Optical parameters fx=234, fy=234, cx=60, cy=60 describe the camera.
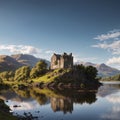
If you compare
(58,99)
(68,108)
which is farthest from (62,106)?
(58,99)

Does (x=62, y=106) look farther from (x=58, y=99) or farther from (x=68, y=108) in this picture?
(x=58, y=99)

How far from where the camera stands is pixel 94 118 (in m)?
73.9

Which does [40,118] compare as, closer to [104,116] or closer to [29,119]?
[29,119]

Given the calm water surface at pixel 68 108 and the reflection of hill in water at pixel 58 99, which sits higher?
the reflection of hill in water at pixel 58 99

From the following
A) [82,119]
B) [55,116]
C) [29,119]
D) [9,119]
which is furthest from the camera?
[55,116]

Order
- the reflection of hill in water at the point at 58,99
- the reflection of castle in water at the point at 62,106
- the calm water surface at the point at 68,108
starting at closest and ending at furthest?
1. the calm water surface at the point at 68,108
2. the reflection of castle in water at the point at 62,106
3. the reflection of hill in water at the point at 58,99

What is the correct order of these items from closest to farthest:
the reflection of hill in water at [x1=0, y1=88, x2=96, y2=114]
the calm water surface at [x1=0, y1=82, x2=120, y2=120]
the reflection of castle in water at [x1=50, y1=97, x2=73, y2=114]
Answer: the calm water surface at [x1=0, y1=82, x2=120, y2=120] < the reflection of castle in water at [x1=50, y1=97, x2=73, y2=114] < the reflection of hill in water at [x1=0, y1=88, x2=96, y2=114]

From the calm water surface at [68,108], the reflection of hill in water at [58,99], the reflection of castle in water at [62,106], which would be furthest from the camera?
the reflection of hill in water at [58,99]

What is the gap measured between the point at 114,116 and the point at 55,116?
19.3m

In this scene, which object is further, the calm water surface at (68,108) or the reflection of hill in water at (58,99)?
the reflection of hill in water at (58,99)

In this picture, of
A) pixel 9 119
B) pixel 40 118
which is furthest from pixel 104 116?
pixel 9 119

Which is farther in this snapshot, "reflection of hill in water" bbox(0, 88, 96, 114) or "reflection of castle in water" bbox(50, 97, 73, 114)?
"reflection of hill in water" bbox(0, 88, 96, 114)

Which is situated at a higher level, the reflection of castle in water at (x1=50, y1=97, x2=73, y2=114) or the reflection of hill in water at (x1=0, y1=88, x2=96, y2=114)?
the reflection of hill in water at (x1=0, y1=88, x2=96, y2=114)

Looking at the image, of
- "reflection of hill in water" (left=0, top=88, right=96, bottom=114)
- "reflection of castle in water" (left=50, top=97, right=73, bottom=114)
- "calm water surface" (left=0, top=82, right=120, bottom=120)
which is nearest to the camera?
"calm water surface" (left=0, top=82, right=120, bottom=120)
